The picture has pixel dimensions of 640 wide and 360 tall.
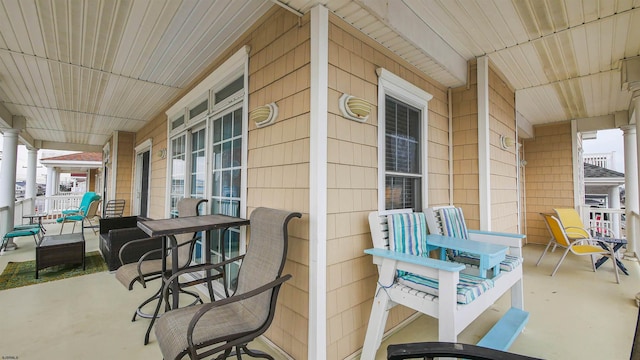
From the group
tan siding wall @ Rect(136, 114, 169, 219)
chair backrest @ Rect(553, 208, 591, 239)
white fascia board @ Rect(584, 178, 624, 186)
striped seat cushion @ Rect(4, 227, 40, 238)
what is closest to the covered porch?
tan siding wall @ Rect(136, 114, 169, 219)

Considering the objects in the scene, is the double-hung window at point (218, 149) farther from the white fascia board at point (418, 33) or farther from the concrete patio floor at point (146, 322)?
the white fascia board at point (418, 33)

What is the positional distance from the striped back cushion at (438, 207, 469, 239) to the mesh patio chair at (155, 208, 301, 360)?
1754mm

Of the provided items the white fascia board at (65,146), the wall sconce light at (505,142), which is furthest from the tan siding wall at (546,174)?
the white fascia board at (65,146)

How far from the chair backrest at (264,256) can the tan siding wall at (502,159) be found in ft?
9.24

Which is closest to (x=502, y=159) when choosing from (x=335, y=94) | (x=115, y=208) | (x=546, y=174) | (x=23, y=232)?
(x=335, y=94)

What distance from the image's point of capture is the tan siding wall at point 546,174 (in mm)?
6177

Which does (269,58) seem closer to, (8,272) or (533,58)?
(533,58)

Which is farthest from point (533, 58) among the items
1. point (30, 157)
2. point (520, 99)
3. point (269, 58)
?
point (30, 157)

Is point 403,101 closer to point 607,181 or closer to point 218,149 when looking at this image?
point 218,149

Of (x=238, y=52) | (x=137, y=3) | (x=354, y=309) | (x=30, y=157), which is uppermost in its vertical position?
(x=137, y=3)

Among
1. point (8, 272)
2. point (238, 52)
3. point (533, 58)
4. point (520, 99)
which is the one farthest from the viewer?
point (520, 99)

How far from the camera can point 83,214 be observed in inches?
248

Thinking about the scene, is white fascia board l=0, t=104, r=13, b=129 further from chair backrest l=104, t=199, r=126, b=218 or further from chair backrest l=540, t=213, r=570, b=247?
chair backrest l=540, t=213, r=570, b=247

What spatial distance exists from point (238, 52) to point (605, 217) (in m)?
8.83
